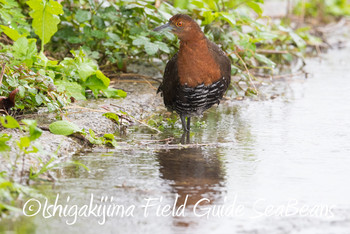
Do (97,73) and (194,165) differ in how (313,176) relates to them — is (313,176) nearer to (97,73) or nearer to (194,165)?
(194,165)

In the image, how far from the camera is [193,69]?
4.56 meters

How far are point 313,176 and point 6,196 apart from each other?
173 cm

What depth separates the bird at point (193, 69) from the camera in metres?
4.57

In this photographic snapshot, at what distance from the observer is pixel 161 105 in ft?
18.9

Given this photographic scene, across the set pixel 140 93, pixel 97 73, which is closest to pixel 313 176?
pixel 97 73

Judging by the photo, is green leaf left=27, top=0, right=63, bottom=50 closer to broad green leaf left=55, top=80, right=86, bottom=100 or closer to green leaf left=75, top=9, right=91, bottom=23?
broad green leaf left=55, top=80, right=86, bottom=100

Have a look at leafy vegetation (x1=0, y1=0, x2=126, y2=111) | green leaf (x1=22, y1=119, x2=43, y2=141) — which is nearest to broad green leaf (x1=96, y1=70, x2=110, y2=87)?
leafy vegetation (x1=0, y1=0, x2=126, y2=111)

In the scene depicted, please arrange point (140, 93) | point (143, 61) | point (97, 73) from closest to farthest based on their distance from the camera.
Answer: point (97, 73), point (140, 93), point (143, 61)

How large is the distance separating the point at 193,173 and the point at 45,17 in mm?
2005

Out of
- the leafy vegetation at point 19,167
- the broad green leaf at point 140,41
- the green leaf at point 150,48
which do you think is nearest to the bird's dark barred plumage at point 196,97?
the green leaf at point 150,48

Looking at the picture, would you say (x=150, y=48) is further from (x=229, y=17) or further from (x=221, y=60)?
(x=221, y=60)

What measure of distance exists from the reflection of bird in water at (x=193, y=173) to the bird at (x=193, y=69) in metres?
0.50

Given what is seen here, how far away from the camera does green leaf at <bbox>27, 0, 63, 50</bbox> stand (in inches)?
193

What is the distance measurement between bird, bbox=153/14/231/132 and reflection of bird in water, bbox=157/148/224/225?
50 cm
